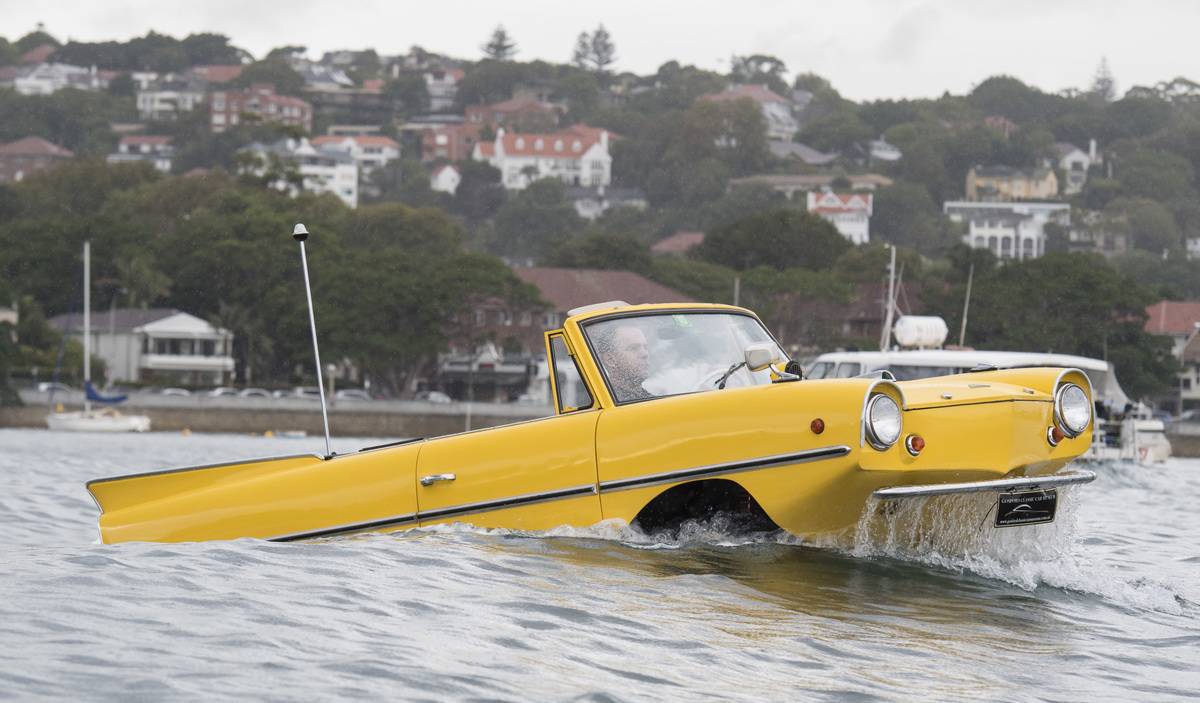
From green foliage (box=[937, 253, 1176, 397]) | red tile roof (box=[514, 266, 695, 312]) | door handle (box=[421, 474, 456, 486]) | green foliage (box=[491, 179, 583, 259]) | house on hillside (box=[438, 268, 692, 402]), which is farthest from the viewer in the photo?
green foliage (box=[491, 179, 583, 259])

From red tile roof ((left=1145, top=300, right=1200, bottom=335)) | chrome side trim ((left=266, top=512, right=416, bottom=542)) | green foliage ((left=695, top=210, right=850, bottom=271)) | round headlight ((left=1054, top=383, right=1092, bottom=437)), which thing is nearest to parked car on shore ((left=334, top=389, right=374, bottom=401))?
green foliage ((left=695, top=210, right=850, bottom=271))

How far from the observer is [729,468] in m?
10.1

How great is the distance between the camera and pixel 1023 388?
10.2 meters

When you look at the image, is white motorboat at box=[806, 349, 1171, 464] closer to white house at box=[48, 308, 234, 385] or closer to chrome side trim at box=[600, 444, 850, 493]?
chrome side trim at box=[600, 444, 850, 493]

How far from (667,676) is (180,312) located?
3736 inches

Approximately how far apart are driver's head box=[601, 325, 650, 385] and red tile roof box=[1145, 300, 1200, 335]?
99.0 metres

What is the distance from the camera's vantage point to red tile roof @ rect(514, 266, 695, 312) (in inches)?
4045

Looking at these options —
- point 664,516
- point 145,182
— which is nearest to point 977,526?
point 664,516

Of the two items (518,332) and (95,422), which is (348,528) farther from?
(518,332)

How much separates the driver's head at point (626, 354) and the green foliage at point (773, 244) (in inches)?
4166

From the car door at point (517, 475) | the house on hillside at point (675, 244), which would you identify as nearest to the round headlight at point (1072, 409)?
Answer: the car door at point (517, 475)

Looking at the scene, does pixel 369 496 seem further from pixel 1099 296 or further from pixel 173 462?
pixel 1099 296

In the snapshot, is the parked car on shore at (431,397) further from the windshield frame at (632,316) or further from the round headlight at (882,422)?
the round headlight at (882,422)

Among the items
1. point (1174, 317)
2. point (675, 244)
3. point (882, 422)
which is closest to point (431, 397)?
point (1174, 317)
